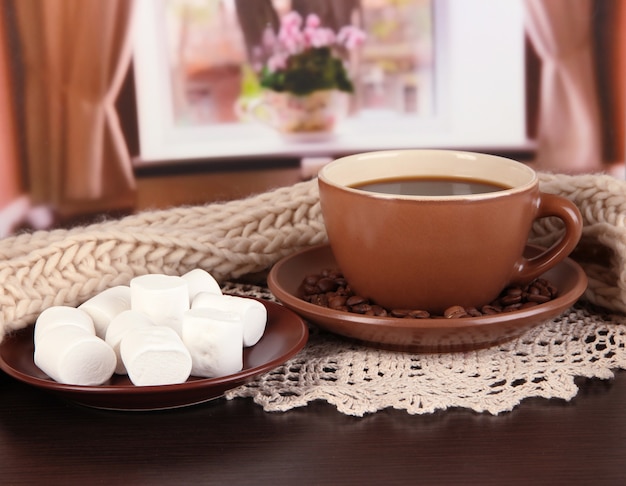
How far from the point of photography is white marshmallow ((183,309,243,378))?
55 cm

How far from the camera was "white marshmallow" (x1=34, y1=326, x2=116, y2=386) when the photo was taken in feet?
1.76

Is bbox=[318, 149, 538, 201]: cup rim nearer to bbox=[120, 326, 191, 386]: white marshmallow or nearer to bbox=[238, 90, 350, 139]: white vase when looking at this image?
bbox=[120, 326, 191, 386]: white marshmallow

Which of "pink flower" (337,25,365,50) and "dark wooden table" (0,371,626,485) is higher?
"pink flower" (337,25,365,50)

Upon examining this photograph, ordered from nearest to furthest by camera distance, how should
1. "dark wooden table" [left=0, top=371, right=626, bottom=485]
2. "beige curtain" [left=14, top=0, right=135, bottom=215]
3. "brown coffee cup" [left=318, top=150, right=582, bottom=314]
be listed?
"dark wooden table" [left=0, top=371, right=626, bottom=485]
"brown coffee cup" [left=318, top=150, right=582, bottom=314]
"beige curtain" [left=14, top=0, right=135, bottom=215]

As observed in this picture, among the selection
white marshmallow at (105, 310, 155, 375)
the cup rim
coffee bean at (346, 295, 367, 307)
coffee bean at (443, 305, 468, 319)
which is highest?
the cup rim

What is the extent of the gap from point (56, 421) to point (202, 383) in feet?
0.37

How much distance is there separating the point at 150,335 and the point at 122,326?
4cm

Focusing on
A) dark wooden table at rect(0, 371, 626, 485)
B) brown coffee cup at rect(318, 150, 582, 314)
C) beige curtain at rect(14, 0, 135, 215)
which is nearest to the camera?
dark wooden table at rect(0, 371, 626, 485)

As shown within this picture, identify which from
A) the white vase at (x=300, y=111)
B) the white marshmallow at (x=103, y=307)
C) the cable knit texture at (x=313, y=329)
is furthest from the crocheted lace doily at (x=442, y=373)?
the white vase at (x=300, y=111)

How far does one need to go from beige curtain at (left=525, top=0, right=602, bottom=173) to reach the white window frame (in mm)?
29

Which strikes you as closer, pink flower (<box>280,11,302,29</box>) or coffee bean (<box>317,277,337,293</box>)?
coffee bean (<box>317,277,337,293</box>)

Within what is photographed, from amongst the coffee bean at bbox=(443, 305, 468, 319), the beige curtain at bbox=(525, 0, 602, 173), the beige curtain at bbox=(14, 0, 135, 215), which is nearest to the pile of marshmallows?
the coffee bean at bbox=(443, 305, 468, 319)

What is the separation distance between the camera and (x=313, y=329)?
691mm

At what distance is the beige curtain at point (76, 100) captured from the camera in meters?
1.15
